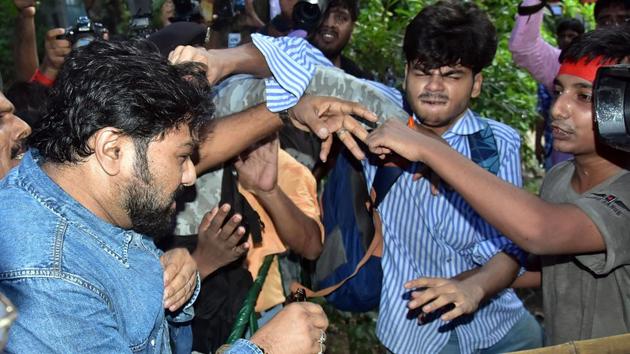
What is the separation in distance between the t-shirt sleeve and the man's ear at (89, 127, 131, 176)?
4.69ft

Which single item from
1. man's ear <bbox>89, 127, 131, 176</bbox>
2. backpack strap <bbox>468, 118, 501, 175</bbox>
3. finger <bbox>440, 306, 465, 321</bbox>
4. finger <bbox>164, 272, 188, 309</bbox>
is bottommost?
finger <bbox>440, 306, 465, 321</bbox>

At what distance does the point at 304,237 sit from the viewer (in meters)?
3.06

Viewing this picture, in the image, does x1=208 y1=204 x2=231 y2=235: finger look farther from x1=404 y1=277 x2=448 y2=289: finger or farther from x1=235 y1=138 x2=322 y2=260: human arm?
x1=404 y1=277 x2=448 y2=289: finger

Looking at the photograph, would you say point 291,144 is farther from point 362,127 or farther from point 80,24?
point 80,24

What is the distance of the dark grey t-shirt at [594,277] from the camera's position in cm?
236

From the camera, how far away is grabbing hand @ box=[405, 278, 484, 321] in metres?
2.54

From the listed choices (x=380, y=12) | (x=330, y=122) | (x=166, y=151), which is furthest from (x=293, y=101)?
(x=380, y=12)

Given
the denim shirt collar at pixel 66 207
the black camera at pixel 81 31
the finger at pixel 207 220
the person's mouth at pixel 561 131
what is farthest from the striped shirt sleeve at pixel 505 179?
the black camera at pixel 81 31

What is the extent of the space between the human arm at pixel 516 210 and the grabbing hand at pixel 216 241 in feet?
2.43

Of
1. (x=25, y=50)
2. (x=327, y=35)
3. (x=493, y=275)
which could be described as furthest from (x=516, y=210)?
(x=25, y=50)

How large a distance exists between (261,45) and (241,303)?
3.19ft

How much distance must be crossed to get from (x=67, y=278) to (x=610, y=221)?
1626mm

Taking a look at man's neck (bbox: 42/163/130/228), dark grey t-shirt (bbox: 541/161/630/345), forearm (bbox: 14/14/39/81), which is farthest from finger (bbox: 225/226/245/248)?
forearm (bbox: 14/14/39/81)

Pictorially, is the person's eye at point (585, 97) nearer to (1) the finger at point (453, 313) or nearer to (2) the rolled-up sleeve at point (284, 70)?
(1) the finger at point (453, 313)
